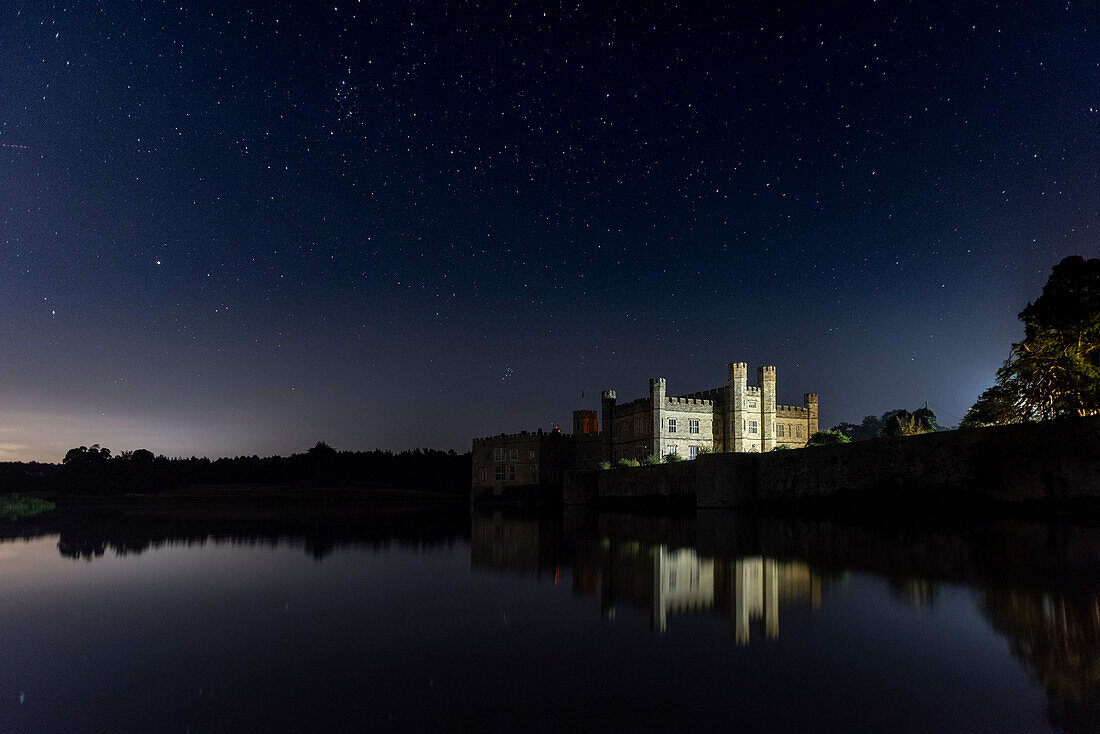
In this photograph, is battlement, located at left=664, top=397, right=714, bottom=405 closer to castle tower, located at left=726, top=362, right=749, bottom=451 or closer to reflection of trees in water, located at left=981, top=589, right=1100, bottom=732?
castle tower, located at left=726, top=362, right=749, bottom=451

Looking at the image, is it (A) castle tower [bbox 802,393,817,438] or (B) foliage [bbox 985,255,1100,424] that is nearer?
(B) foliage [bbox 985,255,1100,424]

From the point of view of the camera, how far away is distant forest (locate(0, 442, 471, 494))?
83750 mm

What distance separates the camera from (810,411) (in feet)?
178

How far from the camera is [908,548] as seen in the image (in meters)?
13.2

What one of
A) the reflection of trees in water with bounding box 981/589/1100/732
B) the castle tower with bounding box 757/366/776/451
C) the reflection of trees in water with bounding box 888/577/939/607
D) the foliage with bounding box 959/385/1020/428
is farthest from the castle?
the reflection of trees in water with bounding box 981/589/1100/732

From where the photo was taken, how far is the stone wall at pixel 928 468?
1745 centimetres

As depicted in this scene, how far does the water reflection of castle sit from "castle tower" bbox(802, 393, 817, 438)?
135 feet

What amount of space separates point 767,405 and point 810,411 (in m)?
5.28

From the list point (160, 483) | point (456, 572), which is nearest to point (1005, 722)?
point (456, 572)

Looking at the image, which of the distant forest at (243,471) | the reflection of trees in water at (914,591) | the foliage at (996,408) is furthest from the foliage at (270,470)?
the reflection of trees in water at (914,591)

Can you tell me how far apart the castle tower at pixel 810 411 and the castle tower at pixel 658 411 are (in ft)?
42.8

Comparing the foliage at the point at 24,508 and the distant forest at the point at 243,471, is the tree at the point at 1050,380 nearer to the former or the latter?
the foliage at the point at 24,508

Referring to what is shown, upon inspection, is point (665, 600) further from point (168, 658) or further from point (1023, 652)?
point (168, 658)

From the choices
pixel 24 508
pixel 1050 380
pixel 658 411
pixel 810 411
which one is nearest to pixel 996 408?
pixel 1050 380
